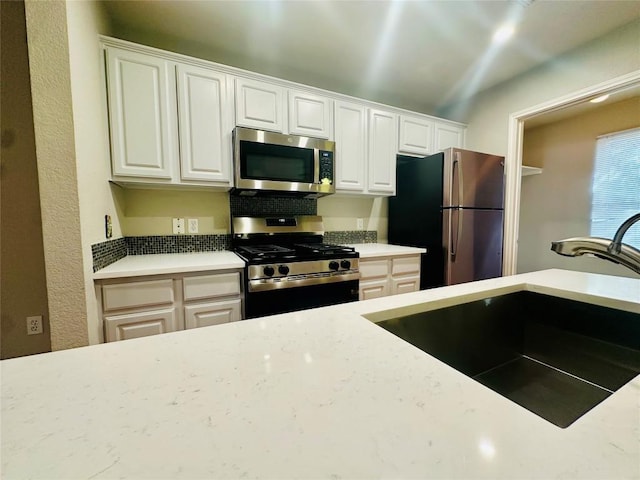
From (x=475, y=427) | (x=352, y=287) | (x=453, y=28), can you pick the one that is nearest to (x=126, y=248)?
(x=352, y=287)

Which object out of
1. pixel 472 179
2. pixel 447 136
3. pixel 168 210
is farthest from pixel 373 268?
pixel 447 136

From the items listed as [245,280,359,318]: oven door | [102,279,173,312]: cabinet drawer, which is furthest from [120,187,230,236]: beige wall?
[245,280,359,318]: oven door

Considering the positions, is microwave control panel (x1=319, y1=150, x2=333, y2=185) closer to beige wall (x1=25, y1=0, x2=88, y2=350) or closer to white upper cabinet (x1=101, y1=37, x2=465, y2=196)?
white upper cabinet (x1=101, y1=37, x2=465, y2=196)

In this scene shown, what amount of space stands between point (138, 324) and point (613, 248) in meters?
2.01

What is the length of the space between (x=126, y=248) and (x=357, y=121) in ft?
7.31

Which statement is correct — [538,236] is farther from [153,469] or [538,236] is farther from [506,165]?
[153,469]

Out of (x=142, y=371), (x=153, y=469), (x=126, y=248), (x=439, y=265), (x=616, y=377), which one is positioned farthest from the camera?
(x=439, y=265)

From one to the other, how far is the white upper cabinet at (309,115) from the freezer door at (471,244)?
1.33m

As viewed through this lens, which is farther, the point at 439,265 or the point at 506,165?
the point at 506,165

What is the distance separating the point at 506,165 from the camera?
2781 mm

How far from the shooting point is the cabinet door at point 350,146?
251cm

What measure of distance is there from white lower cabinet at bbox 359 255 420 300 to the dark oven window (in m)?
0.88

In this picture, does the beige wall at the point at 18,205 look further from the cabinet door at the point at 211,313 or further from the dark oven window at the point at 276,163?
the dark oven window at the point at 276,163

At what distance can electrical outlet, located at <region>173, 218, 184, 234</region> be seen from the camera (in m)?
2.25
